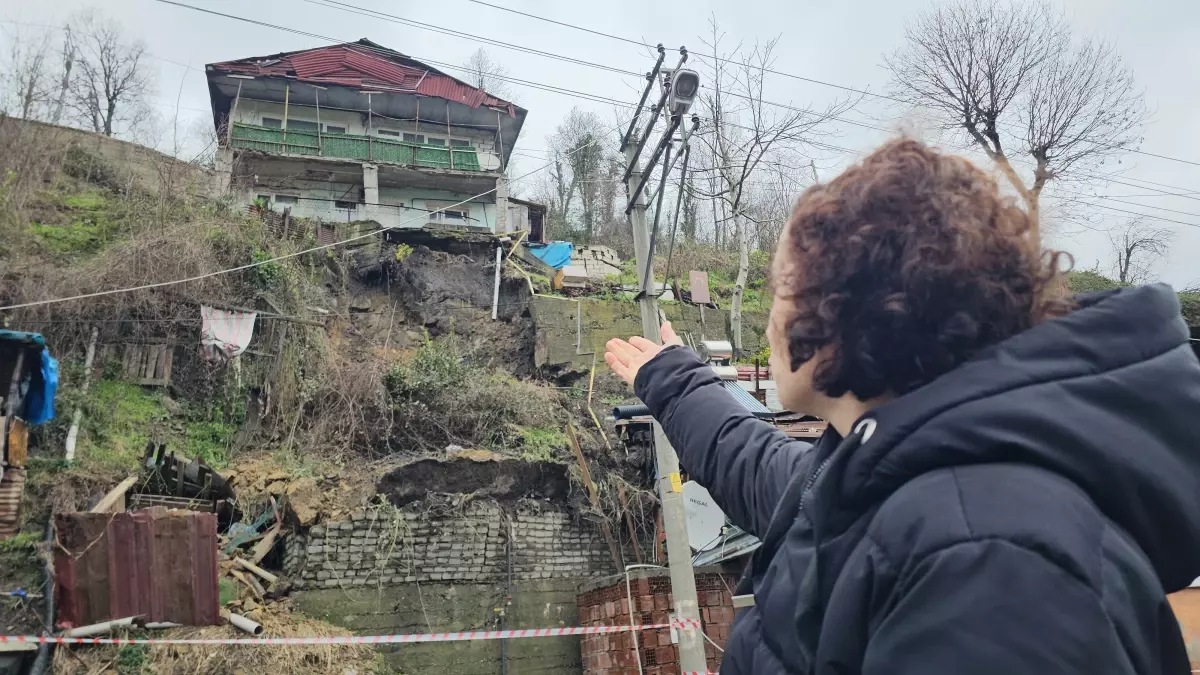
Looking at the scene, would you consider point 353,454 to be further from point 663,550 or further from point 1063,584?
point 1063,584

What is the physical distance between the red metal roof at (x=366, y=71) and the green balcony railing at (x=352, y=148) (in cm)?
210

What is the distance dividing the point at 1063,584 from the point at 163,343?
14.8 metres

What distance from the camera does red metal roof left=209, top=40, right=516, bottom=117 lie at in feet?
79.5

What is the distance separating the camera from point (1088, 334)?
1.01m

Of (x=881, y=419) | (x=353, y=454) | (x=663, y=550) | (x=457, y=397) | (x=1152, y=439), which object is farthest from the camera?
(x=457, y=397)

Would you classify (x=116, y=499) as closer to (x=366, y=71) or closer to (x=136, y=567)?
(x=136, y=567)

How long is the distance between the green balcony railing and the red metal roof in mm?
2104

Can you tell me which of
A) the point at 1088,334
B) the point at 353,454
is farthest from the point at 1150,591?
the point at 353,454

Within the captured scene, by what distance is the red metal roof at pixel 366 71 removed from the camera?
2422 cm

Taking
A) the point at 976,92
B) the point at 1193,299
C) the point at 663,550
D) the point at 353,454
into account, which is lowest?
the point at 663,550

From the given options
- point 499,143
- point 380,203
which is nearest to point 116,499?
point 380,203

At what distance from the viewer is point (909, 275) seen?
44.0 inches

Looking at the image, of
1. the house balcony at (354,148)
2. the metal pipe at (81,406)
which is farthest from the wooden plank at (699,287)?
the metal pipe at (81,406)

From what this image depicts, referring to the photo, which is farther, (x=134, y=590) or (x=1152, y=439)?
(x=134, y=590)
